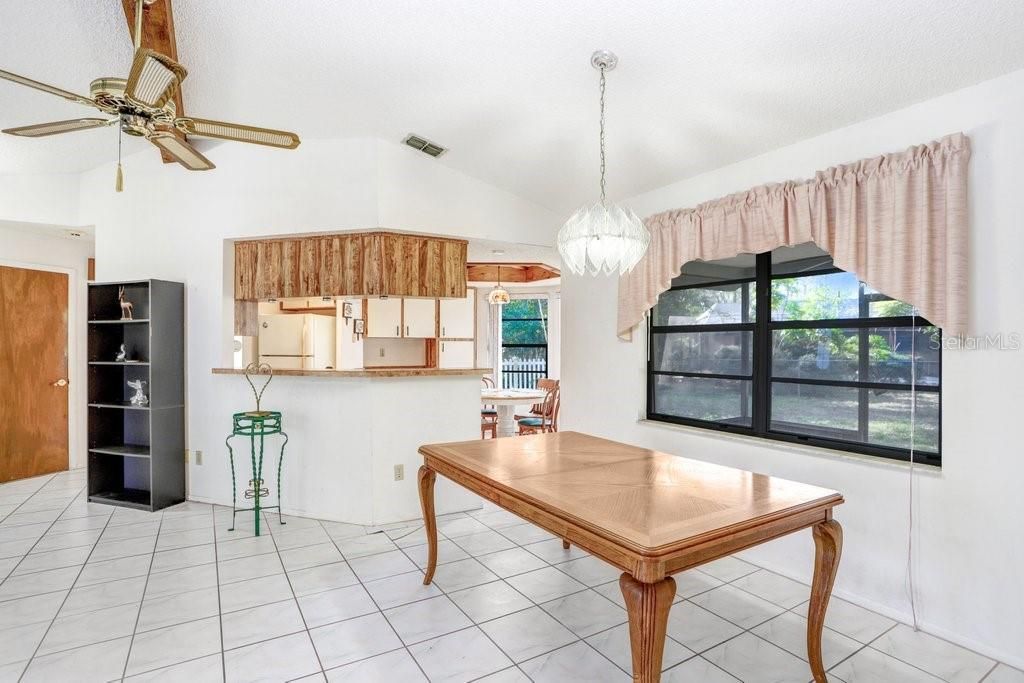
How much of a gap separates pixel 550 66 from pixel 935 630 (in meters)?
3.11

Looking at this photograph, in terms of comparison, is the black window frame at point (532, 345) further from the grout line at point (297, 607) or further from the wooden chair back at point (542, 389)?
the grout line at point (297, 607)

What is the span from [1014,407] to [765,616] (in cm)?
136

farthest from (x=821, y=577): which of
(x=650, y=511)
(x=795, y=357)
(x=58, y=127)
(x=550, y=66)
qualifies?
(x=58, y=127)

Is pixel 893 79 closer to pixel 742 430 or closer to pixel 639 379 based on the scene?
pixel 742 430

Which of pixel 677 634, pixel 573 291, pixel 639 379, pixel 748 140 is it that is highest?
pixel 748 140

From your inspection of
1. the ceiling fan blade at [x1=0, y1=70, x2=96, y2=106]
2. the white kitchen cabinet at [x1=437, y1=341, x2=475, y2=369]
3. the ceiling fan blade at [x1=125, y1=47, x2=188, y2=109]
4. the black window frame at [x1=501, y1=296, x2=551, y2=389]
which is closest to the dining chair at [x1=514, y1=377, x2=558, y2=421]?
the black window frame at [x1=501, y1=296, x2=551, y2=389]

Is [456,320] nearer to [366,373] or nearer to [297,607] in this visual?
[366,373]

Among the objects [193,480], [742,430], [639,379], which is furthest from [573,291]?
[193,480]

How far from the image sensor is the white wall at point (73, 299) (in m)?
4.93

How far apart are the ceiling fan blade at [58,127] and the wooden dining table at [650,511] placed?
6.90 feet

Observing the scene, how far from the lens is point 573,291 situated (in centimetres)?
441

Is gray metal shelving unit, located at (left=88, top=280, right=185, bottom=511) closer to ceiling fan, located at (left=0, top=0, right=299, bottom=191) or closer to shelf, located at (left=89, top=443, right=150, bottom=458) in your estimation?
shelf, located at (left=89, top=443, right=150, bottom=458)

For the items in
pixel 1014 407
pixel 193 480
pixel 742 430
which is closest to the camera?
pixel 1014 407

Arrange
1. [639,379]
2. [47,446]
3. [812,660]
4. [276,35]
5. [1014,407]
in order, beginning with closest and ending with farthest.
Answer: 1. [812,660]
2. [1014,407]
3. [276,35]
4. [639,379]
5. [47,446]
